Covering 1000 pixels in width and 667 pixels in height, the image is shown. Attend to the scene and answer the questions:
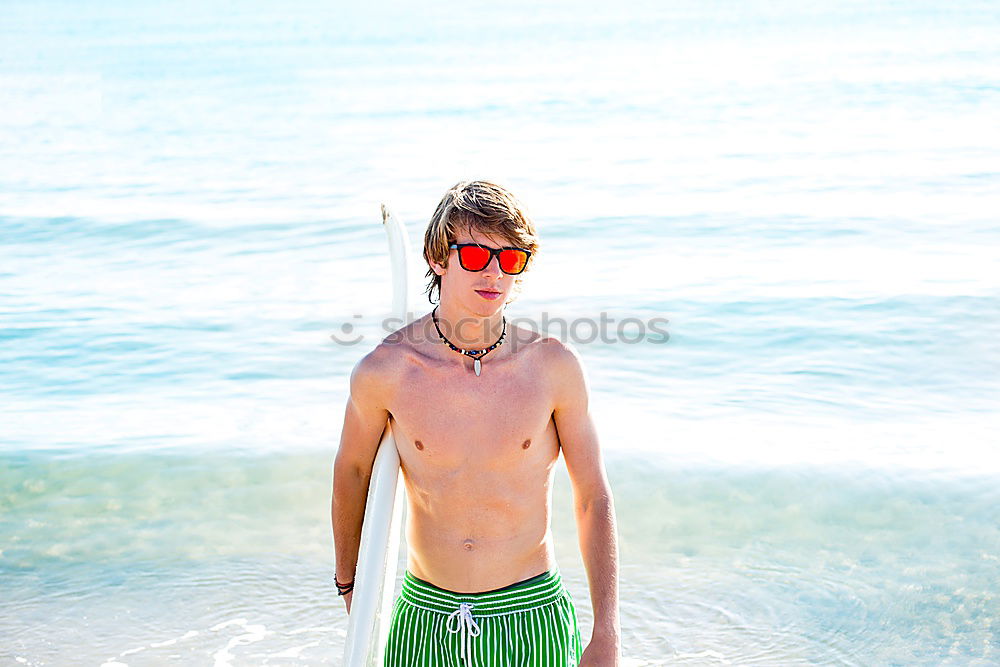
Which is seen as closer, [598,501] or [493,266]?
[493,266]

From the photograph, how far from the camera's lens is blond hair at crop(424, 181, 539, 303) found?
2.34 m

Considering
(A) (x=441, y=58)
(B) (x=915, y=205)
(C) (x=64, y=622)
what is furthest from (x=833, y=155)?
(A) (x=441, y=58)

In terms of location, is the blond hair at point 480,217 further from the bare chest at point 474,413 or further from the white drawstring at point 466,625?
the white drawstring at point 466,625

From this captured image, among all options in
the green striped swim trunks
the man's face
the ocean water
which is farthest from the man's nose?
the ocean water

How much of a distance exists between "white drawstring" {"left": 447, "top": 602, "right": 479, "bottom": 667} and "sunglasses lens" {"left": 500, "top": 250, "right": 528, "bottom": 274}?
2.41ft

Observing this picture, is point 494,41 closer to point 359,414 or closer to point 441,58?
point 441,58

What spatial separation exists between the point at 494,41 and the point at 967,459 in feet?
105

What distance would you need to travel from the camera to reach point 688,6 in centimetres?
4691

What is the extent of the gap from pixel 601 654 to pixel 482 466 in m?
0.46

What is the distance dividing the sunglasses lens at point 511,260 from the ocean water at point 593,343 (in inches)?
89.8

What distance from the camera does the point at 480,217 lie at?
234 cm

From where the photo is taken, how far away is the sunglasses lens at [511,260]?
235cm

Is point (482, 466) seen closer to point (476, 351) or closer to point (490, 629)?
point (476, 351)

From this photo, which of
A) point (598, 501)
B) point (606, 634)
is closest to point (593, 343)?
point (598, 501)
